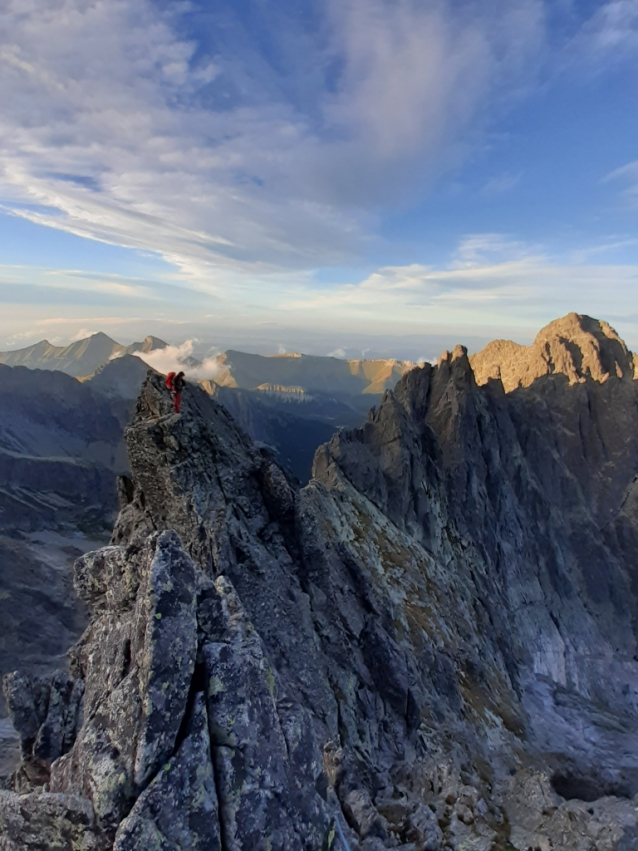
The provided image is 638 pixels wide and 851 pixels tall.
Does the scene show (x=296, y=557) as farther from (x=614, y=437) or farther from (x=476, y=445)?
(x=614, y=437)

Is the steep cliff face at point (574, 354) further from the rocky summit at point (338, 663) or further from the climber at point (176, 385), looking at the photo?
the climber at point (176, 385)

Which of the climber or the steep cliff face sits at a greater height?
the steep cliff face

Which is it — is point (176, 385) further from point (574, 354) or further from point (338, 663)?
point (574, 354)

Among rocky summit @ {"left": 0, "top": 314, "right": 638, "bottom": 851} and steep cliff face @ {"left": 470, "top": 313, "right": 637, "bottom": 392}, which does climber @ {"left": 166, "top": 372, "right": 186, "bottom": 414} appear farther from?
steep cliff face @ {"left": 470, "top": 313, "right": 637, "bottom": 392}

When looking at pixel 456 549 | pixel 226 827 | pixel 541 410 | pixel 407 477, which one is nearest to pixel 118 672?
pixel 226 827

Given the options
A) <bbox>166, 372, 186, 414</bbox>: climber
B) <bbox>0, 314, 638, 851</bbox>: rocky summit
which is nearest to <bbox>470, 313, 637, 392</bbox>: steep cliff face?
<bbox>0, 314, 638, 851</bbox>: rocky summit
